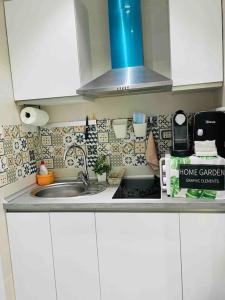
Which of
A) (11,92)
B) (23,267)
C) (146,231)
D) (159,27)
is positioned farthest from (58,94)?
(23,267)

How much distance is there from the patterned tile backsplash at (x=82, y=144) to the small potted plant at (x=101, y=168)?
0.08 metres

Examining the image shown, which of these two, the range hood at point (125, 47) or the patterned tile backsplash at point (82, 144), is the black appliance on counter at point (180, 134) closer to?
the range hood at point (125, 47)

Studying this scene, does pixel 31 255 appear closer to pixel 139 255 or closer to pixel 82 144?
pixel 139 255

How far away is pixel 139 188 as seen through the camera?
1858mm

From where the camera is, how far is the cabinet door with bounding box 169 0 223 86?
1.55m

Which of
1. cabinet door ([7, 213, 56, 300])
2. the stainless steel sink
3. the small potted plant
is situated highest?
the small potted plant

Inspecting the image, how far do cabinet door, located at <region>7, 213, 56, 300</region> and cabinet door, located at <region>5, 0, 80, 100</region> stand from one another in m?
0.82

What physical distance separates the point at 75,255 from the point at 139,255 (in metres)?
0.39

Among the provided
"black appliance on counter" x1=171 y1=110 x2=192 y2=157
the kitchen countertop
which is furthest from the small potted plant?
"black appliance on counter" x1=171 y1=110 x2=192 y2=157

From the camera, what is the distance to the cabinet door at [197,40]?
1.55 m

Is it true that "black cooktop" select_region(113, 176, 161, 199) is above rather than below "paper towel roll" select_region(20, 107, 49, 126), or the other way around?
below

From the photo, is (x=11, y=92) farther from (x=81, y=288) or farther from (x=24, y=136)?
(x=81, y=288)

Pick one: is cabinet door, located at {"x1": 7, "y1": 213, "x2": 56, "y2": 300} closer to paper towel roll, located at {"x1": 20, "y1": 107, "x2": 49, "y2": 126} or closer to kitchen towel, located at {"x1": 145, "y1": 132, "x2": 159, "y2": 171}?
paper towel roll, located at {"x1": 20, "y1": 107, "x2": 49, "y2": 126}

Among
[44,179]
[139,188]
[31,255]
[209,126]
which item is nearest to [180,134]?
[209,126]
